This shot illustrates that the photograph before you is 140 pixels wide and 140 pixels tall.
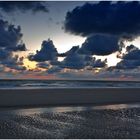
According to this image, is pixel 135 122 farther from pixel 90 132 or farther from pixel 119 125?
pixel 90 132

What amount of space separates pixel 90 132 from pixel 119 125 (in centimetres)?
218

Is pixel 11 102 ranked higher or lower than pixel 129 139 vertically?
higher

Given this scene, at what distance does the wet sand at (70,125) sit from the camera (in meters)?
11.8

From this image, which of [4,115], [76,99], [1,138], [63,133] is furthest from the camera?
[76,99]

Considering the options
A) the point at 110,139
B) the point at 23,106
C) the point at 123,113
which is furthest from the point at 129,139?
the point at 23,106

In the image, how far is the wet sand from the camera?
11.8 m

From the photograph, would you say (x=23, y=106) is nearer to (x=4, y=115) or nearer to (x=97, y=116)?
(x=4, y=115)

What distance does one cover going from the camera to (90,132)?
482 inches

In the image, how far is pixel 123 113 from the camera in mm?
18219

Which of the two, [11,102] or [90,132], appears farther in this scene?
[11,102]

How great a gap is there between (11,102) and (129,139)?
504 inches

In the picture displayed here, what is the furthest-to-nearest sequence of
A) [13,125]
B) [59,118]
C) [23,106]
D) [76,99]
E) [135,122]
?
[76,99]
[23,106]
[59,118]
[135,122]
[13,125]

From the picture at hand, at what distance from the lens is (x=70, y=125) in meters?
13.7

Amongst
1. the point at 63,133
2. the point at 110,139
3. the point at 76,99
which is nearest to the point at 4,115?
the point at 63,133
